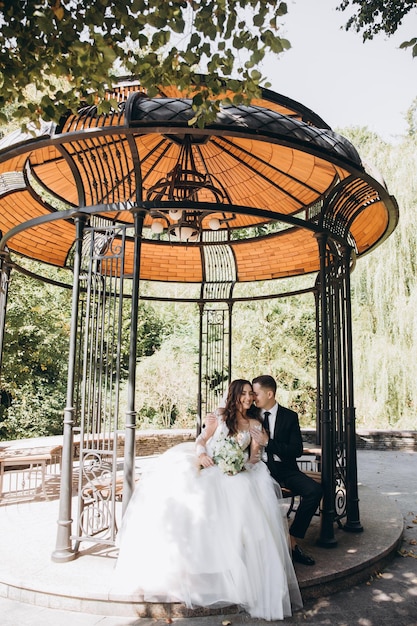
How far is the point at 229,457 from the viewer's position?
3.99 metres

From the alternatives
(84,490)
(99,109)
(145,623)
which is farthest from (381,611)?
(99,109)

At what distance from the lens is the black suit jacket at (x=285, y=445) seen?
4.86 metres

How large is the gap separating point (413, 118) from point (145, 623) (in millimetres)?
17605

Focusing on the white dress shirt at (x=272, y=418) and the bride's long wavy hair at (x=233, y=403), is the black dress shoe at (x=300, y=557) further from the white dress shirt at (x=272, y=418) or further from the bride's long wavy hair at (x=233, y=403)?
the bride's long wavy hair at (x=233, y=403)

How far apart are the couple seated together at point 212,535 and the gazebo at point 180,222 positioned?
44cm

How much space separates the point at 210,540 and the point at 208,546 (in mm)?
43

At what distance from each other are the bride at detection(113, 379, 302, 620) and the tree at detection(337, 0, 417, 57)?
4.77m

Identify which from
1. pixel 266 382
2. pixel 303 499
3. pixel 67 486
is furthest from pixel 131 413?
pixel 303 499

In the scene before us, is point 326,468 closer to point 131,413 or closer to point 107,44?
point 131,413

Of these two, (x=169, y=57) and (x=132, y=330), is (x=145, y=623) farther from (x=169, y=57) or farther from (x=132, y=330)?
(x=169, y=57)

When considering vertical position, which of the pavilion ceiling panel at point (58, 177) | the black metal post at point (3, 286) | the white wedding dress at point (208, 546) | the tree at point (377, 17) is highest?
the tree at point (377, 17)

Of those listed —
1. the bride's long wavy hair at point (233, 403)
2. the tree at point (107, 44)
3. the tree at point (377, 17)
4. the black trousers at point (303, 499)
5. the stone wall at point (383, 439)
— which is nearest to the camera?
the tree at point (107, 44)

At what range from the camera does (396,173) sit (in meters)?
12.6

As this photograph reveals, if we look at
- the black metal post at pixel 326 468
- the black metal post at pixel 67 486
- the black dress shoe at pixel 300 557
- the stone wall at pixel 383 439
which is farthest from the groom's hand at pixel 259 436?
the stone wall at pixel 383 439
